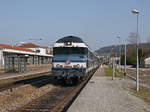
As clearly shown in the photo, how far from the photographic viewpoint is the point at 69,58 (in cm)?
2291

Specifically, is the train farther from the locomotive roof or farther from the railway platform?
the railway platform

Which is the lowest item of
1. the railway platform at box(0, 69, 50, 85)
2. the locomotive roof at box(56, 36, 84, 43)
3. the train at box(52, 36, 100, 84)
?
the railway platform at box(0, 69, 50, 85)

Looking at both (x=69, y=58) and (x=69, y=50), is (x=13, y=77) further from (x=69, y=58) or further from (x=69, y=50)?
(x=69, y=58)

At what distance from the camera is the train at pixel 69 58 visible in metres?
22.7

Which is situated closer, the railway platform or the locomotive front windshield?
the locomotive front windshield

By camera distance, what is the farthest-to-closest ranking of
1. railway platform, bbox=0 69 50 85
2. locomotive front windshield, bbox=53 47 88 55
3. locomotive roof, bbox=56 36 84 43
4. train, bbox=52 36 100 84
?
railway platform, bbox=0 69 50 85
locomotive roof, bbox=56 36 84 43
locomotive front windshield, bbox=53 47 88 55
train, bbox=52 36 100 84

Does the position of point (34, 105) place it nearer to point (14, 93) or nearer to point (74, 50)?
point (14, 93)

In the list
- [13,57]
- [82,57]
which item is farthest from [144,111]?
[13,57]

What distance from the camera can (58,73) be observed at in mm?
22656

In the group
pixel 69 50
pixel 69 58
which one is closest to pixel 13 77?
pixel 69 50

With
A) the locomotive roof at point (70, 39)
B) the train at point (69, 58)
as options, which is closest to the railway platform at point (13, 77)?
the train at point (69, 58)

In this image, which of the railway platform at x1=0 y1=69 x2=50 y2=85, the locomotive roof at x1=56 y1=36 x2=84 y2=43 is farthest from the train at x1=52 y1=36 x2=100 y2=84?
the railway platform at x1=0 y1=69 x2=50 y2=85

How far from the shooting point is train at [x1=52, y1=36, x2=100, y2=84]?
2270 centimetres

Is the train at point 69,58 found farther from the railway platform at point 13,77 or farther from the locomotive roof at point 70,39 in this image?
the railway platform at point 13,77
